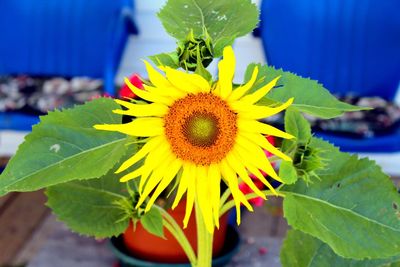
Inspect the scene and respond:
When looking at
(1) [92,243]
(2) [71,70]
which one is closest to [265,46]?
(2) [71,70]

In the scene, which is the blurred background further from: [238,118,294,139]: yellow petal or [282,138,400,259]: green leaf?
[238,118,294,139]: yellow petal

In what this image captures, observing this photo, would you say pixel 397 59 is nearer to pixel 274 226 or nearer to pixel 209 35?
pixel 274 226

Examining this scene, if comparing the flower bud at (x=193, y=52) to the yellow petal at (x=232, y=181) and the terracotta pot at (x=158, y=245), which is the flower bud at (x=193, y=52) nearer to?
the yellow petal at (x=232, y=181)

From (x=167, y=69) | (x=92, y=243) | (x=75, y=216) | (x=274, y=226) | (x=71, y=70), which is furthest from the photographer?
(x=71, y=70)

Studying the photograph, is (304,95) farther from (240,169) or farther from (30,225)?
(30,225)

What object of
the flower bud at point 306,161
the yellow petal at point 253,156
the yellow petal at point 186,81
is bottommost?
the yellow petal at point 253,156

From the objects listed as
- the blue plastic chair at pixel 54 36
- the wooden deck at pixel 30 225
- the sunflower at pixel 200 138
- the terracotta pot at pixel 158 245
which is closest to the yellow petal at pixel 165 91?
the sunflower at pixel 200 138
